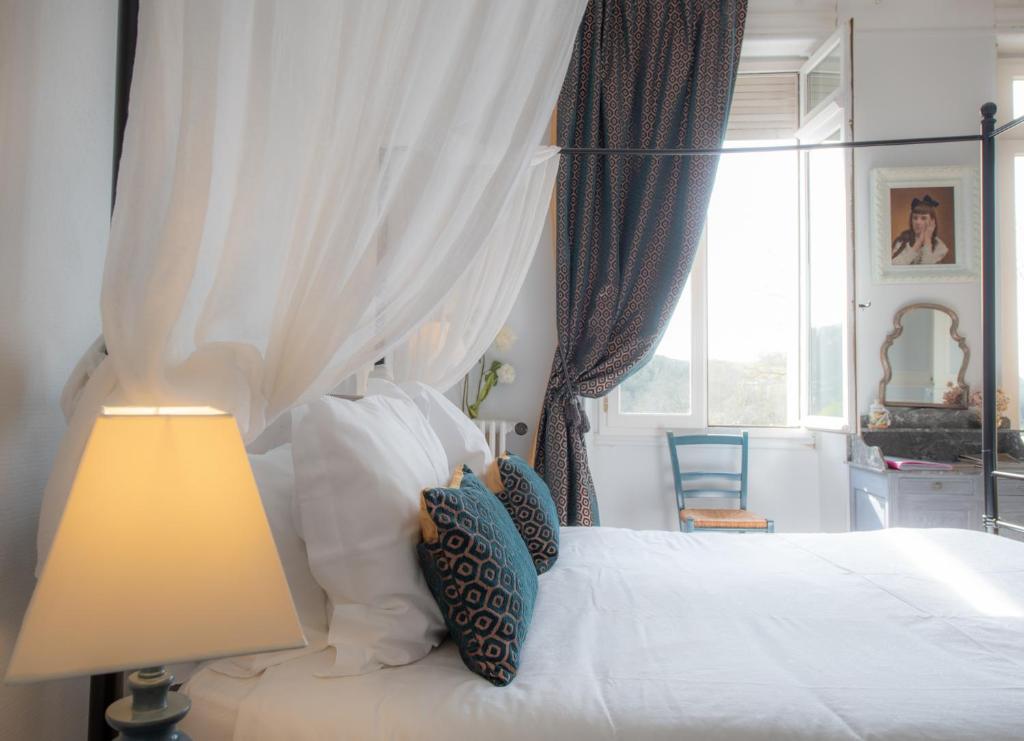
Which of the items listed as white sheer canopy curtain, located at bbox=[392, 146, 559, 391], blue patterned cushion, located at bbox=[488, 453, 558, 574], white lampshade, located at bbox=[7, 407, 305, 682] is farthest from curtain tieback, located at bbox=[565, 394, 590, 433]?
white lampshade, located at bbox=[7, 407, 305, 682]

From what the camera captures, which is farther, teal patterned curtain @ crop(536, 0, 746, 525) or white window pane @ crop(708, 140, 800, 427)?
white window pane @ crop(708, 140, 800, 427)

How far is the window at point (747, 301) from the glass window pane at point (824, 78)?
2 cm

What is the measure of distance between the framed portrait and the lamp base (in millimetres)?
3872

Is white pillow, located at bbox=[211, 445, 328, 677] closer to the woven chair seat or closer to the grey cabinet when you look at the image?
the woven chair seat

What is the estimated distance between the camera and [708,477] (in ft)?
13.2

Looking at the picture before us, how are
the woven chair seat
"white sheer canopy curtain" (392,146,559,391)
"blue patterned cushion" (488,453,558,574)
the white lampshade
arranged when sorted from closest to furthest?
the white lampshade < "blue patterned cushion" (488,453,558,574) < "white sheer canopy curtain" (392,146,559,391) < the woven chair seat

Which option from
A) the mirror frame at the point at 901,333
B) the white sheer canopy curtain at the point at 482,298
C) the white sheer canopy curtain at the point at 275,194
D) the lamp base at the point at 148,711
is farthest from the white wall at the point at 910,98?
the lamp base at the point at 148,711


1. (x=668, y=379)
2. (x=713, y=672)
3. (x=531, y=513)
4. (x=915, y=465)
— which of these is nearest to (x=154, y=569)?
(x=713, y=672)

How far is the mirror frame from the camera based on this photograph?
3818 mm

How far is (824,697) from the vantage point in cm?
121

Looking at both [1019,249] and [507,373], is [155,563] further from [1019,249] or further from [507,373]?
[1019,249]

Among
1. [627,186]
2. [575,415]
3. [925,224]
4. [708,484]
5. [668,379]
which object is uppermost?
[627,186]

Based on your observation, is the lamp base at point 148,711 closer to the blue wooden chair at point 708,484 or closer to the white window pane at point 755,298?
the blue wooden chair at point 708,484

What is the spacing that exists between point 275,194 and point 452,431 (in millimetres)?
1223
